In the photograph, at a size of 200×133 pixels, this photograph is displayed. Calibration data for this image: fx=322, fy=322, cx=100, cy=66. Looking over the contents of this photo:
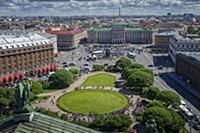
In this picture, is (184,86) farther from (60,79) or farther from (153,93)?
(60,79)

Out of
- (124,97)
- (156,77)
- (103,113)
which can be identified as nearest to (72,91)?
(124,97)


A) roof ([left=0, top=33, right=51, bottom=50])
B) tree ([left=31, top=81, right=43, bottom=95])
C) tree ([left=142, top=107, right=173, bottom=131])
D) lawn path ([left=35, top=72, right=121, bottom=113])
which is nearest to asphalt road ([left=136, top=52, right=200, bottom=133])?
tree ([left=142, top=107, right=173, bottom=131])

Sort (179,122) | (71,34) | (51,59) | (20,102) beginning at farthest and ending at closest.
→ (71,34), (51,59), (179,122), (20,102)

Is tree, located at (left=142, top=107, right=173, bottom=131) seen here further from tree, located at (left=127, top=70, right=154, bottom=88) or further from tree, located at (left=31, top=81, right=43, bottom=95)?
tree, located at (left=31, top=81, right=43, bottom=95)

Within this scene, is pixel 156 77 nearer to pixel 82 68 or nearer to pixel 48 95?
pixel 82 68

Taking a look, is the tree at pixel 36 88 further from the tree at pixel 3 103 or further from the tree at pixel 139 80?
the tree at pixel 139 80

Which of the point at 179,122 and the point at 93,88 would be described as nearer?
the point at 179,122

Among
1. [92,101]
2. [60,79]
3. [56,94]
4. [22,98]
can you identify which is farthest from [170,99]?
[22,98]
